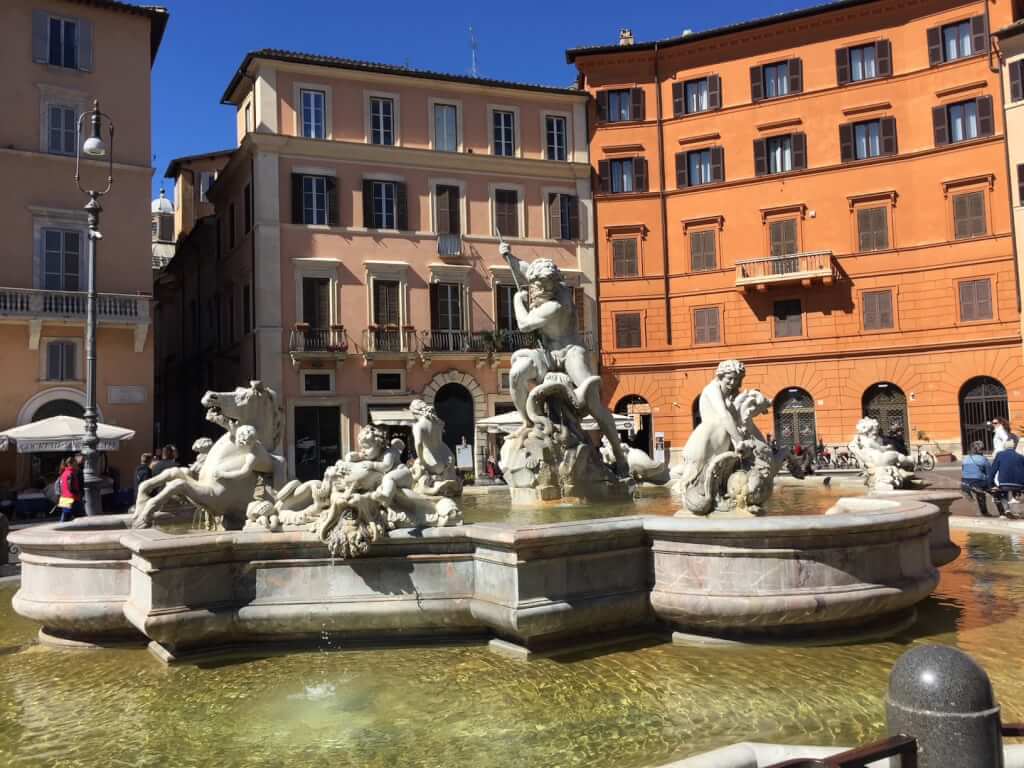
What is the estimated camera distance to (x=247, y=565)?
5648 millimetres

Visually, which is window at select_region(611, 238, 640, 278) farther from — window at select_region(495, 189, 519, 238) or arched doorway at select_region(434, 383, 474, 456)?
arched doorway at select_region(434, 383, 474, 456)

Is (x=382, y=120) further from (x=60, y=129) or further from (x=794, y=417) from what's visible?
(x=794, y=417)

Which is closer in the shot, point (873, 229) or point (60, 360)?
point (60, 360)

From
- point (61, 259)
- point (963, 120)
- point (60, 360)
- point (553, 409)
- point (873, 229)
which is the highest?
point (963, 120)

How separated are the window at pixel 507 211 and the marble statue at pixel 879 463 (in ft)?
82.2

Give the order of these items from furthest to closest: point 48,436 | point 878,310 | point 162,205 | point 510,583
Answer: point 162,205 → point 878,310 → point 48,436 → point 510,583

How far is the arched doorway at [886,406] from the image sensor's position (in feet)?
98.8

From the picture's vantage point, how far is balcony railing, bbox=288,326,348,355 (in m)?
29.1

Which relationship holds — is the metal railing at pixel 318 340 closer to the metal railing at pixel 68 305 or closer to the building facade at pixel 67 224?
the building facade at pixel 67 224

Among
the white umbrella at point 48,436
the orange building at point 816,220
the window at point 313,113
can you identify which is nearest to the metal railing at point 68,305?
the white umbrella at point 48,436

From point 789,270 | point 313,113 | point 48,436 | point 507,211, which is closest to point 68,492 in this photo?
point 48,436

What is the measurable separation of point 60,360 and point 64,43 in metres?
9.57

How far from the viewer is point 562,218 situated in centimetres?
3366

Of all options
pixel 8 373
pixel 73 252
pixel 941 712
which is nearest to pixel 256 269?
pixel 73 252
